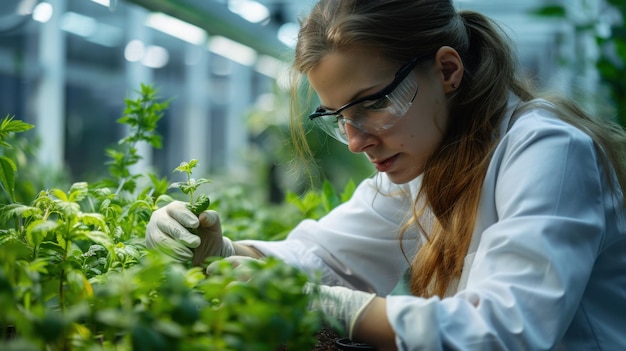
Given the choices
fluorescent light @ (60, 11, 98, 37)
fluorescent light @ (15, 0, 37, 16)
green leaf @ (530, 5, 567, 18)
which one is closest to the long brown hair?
fluorescent light @ (15, 0, 37, 16)

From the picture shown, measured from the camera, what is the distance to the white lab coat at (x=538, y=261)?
89 cm

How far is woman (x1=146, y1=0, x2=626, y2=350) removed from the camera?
0.92 meters

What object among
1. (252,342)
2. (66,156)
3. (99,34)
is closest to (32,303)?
Answer: (252,342)

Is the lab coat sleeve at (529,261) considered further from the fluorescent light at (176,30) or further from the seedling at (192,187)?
the fluorescent light at (176,30)

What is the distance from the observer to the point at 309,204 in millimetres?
1961

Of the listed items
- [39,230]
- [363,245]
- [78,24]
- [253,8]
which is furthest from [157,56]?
[39,230]

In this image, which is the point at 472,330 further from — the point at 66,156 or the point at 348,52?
the point at 66,156

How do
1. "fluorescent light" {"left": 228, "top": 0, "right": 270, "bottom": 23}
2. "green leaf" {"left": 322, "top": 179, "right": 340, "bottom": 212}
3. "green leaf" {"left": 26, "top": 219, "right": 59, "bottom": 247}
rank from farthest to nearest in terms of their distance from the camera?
"fluorescent light" {"left": 228, "top": 0, "right": 270, "bottom": 23}
"green leaf" {"left": 322, "top": 179, "right": 340, "bottom": 212}
"green leaf" {"left": 26, "top": 219, "right": 59, "bottom": 247}

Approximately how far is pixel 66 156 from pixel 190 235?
14.2ft

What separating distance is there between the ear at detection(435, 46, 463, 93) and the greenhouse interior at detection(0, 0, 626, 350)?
→ 227mm

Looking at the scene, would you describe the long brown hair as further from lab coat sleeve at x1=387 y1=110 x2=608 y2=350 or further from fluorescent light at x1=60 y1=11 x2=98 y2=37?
fluorescent light at x1=60 y1=11 x2=98 y2=37

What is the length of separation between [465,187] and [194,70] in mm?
7122

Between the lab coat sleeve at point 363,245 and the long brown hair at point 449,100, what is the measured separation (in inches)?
8.0

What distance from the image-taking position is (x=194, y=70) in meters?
8.03
